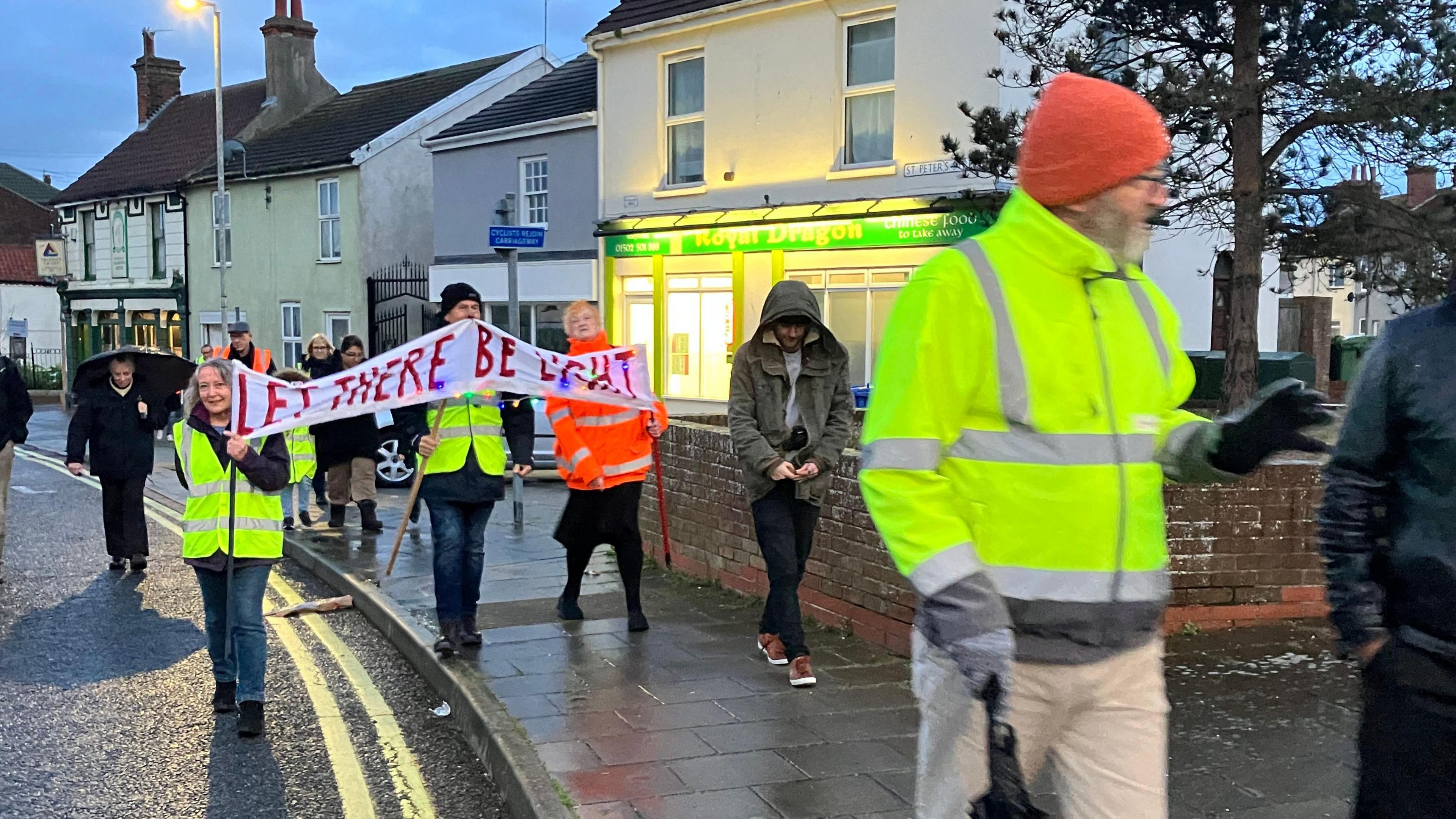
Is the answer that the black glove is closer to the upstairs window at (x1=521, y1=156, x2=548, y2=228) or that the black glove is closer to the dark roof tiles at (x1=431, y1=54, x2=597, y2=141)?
the dark roof tiles at (x1=431, y1=54, x2=597, y2=141)

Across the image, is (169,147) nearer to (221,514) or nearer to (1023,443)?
(221,514)

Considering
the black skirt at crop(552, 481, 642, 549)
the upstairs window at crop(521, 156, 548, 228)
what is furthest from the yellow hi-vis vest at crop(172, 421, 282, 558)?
the upstairs window at crop(521, 156, 548, 228)

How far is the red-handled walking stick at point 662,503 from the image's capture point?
26.6ft

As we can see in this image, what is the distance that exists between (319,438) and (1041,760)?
33.3ft

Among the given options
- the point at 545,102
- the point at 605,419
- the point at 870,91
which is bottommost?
the point at 605,419

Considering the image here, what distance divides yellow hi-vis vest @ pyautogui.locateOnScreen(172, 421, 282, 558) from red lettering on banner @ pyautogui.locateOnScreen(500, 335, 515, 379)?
5.28ft

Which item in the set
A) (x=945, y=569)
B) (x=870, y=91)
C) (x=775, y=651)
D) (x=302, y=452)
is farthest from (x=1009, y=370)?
(x=870, y=91)

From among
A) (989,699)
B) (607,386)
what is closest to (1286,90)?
(607,386)

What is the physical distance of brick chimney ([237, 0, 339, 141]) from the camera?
3497 centimetres

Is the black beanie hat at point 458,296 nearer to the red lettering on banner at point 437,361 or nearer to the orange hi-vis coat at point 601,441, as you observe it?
the red lettering on banner at point 437,361

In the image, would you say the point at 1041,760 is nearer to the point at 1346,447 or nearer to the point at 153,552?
the point at 1346,447

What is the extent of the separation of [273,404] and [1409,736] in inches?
202

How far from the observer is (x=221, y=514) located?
5.94 meters

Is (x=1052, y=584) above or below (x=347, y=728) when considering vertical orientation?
above
